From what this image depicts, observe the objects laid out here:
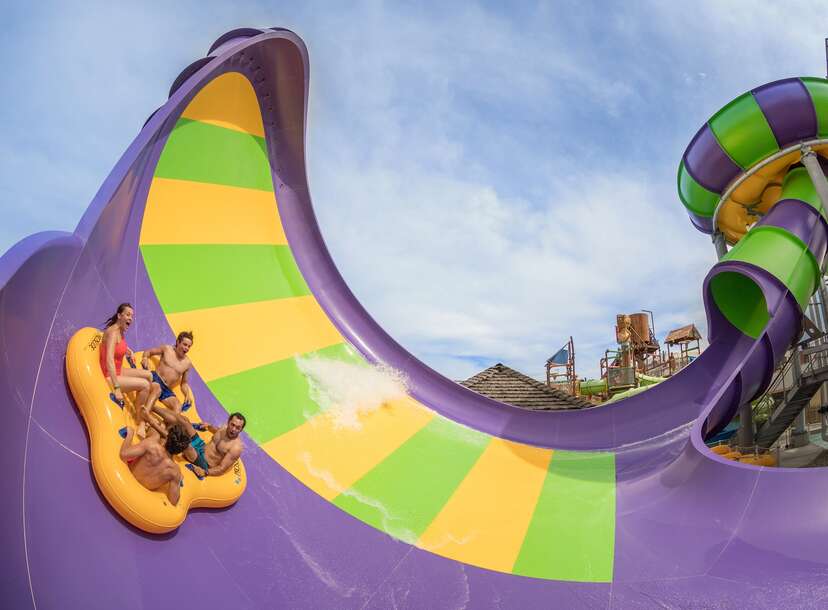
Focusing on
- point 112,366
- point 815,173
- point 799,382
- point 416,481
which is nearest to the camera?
point 112,366

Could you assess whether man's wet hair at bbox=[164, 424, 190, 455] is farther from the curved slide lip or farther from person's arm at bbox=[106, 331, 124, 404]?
the curved slide lip

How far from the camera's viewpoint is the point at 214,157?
13.5 ft

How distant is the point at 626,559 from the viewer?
283 centimetres

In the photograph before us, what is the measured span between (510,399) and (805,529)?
515cm

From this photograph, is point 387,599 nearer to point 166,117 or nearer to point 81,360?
point 81,360

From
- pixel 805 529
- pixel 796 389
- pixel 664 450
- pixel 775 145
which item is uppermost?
pixel 775 145

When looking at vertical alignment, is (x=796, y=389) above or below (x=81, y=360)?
below

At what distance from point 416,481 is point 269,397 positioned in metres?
1.15

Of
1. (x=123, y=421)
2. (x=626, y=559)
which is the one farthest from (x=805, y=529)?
(x=123, y=421)

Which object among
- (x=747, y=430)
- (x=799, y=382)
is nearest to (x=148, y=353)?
(x=747, y=430)

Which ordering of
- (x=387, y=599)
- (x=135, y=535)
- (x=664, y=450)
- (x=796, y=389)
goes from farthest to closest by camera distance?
(x=796, y=389) < (x=664, y=450) < (x=387, y=599) < (x=135, y=535)

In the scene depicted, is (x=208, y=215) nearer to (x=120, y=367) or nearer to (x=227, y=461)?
(x=120, y=367)

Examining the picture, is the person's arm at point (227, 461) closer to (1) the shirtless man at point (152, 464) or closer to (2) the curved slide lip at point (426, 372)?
(1) the shirtless man at point (152, 464)

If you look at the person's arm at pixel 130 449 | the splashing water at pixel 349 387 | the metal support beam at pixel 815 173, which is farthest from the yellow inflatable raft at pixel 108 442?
the metal support beam at pixel 815 173
